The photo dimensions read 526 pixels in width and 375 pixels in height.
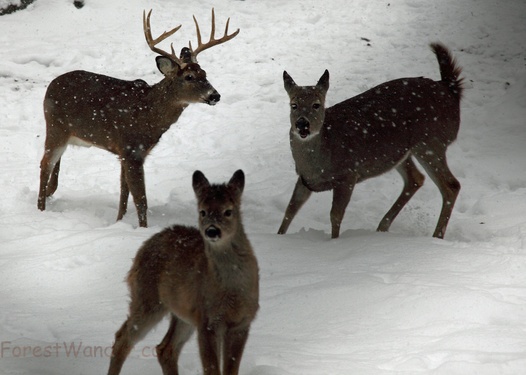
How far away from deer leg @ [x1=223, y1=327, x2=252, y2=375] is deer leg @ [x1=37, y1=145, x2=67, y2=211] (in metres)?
4.90

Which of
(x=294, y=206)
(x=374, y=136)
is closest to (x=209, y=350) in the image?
(x=294, y=206)

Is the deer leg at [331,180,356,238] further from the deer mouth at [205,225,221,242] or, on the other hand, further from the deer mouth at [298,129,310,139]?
the deer mouth at [205,225,221,242]

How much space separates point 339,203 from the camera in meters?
7.74

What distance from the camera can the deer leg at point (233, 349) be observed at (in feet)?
14.1

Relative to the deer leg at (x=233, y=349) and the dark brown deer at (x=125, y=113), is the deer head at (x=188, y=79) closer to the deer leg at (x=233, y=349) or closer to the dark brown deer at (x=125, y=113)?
the dark brown deer at (x=125, y=113)

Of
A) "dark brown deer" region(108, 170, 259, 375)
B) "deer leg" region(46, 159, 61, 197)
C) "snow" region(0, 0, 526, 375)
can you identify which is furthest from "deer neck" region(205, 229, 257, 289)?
"deer leg" region(46, 159, 61, 197)

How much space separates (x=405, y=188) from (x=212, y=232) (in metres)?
4.67

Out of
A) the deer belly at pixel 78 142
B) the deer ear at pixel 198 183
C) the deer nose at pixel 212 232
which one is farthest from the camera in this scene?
the deer belly at pixel 78 142

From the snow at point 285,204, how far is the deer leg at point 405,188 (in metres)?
0.24

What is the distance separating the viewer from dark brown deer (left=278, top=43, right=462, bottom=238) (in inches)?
307

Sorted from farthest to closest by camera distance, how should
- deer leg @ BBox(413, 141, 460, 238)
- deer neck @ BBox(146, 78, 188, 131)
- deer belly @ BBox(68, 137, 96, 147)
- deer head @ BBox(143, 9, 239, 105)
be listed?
deer belly @ BBox(68, 137, 96, 147) → deer neck @ BBox(146, 78, 188, 131) → deer head @ BBox(143, 9, 239, 105) → deer leg @ BBox(413, 141, 460, 238)

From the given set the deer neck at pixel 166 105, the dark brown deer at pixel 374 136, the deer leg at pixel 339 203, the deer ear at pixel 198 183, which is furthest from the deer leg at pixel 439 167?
the deer ear at pixel 198 183

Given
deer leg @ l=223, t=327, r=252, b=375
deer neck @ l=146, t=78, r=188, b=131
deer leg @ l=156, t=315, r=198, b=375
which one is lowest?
deer neck @ l=146, t=78, r=188, b=131

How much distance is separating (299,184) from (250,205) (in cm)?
103
